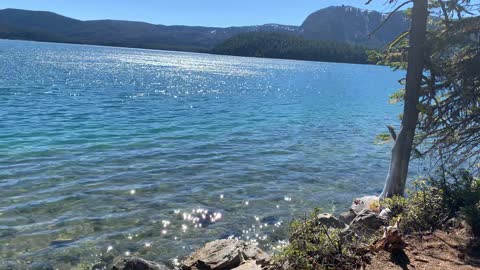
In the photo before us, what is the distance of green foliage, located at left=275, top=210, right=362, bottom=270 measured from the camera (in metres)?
6.41

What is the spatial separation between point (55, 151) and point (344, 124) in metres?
22.4

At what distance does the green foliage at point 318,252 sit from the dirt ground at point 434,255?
15.2 inches

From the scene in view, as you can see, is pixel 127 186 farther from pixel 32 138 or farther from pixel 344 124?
pixel 344 124

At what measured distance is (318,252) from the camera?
262 inches

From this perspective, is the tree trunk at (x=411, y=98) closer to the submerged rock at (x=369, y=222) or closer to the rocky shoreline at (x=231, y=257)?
the rocky shoreline at (x=231, y=257)

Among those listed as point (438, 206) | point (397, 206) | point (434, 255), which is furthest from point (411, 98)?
point (434, 255)

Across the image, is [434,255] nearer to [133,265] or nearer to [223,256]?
[223,256]

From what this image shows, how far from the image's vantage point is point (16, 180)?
14.1 metres

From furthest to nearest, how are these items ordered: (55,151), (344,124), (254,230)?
(344,124) < (55,151) < (254,230)

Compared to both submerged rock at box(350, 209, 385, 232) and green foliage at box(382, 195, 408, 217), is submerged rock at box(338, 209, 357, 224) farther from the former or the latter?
green foliage at box(382, 195, 408, 217)

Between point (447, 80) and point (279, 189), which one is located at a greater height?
point (447, 80)

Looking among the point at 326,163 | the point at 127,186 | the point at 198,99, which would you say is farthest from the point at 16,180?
the point at 198,99

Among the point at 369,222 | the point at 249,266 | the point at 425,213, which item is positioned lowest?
the point at 249,266

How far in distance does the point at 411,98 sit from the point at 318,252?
20.6 feet
